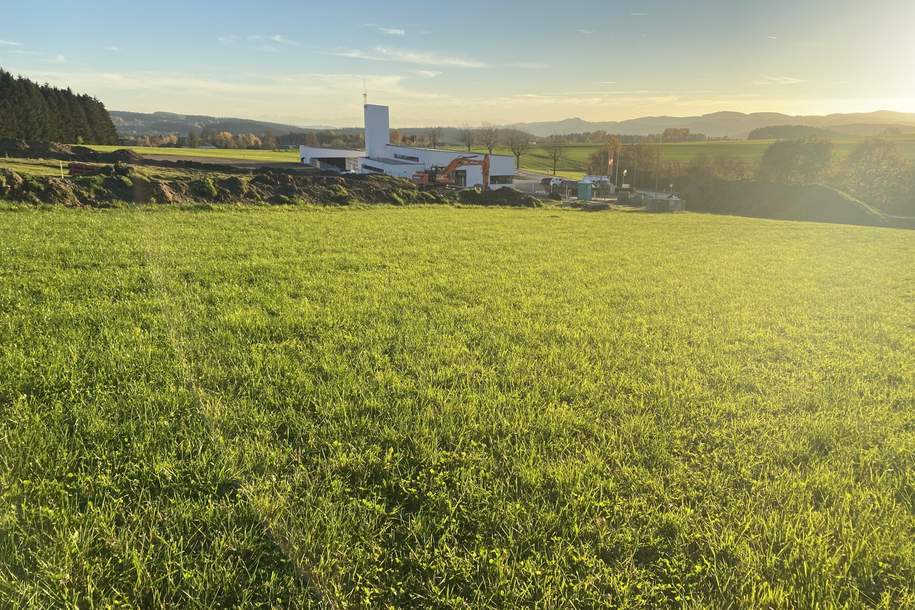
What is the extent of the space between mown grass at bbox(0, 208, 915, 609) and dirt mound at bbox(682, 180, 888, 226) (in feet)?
126

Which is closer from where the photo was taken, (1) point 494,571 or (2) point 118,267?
(1) point 494,571

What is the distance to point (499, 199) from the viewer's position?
32.6m

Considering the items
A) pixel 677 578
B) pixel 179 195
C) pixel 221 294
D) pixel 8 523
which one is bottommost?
pixel 677 578

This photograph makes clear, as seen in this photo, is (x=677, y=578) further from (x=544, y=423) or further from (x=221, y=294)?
(x=221, y=294)

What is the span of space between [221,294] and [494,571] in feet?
20.0

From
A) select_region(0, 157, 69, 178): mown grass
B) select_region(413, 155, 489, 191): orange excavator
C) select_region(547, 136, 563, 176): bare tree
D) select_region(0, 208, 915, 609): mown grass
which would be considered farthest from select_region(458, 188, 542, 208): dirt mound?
select_region(547, 136, 563, 176): bare tree

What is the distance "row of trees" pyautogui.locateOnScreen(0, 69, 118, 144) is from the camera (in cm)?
5275

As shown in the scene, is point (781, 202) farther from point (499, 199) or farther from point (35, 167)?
point (35, 167)

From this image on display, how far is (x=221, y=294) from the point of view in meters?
6.86

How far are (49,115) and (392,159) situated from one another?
43862 mm

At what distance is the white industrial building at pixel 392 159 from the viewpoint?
56156 mm

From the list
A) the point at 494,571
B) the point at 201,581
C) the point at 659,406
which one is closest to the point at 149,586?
the point at 201,581

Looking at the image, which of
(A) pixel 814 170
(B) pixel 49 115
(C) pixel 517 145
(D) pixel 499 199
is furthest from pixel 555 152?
→ (B) pixel 49 115

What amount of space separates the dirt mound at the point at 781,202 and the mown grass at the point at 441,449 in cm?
3832
